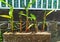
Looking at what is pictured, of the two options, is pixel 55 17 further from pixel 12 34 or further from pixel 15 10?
pixel 12 34

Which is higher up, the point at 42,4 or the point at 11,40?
the point at 42,4

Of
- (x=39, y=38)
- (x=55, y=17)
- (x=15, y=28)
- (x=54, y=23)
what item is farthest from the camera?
(x=55, y=17)

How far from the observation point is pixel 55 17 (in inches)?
227

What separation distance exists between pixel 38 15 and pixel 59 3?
0.71 metres

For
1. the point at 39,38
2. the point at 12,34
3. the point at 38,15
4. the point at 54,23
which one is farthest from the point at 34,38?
the point at 38,15

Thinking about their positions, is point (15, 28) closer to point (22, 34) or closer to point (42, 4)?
point (22, 34)

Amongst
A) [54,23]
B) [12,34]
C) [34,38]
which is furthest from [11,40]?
[54,23]

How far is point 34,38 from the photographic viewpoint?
4.11 meters

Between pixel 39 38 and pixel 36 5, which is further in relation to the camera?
pixel 36 5

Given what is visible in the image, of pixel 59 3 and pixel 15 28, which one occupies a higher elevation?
pixel 59 3

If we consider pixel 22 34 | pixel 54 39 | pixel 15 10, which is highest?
pixel 15 10

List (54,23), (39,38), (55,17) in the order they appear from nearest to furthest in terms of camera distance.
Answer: (39,38)
(54,23)
(55,17)

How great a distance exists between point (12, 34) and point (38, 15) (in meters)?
1.80

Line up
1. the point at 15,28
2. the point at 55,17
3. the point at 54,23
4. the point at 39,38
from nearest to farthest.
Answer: the point at 39,38, the point at 15,28, the point at 54,23, the point at 55,17
